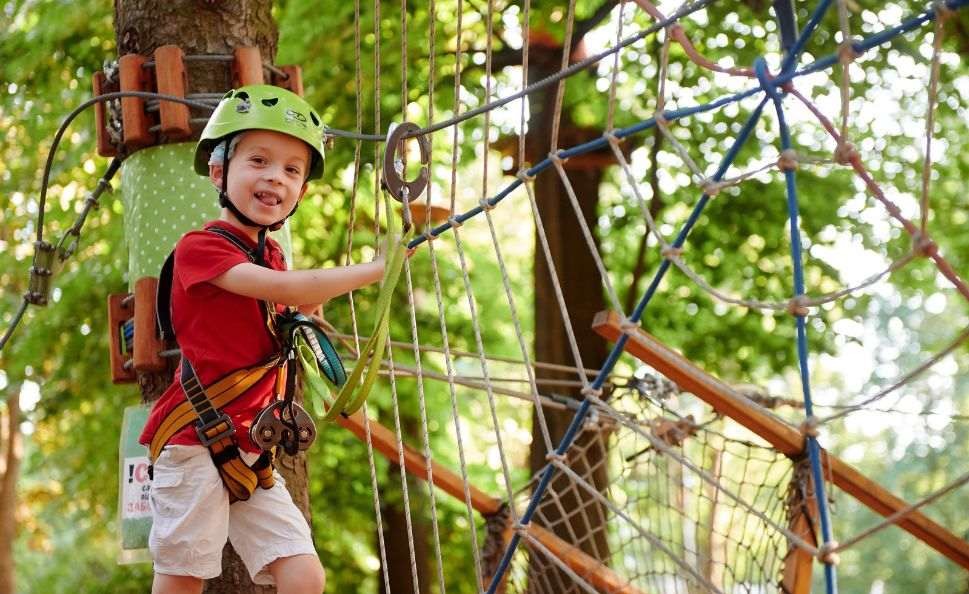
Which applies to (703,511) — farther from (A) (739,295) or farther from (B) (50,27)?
(B) (50,27)

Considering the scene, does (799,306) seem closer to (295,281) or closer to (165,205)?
(295,281)

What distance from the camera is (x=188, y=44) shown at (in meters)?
3.45

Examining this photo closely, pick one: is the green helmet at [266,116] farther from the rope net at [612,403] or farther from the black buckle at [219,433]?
the black buckle at [219,433]

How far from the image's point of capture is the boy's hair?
108 inches

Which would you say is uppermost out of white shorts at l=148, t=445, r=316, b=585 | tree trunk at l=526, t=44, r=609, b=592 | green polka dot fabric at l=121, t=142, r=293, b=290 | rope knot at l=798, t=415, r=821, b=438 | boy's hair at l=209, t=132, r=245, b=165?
tree trunk at l=526, t=44, r=609, b=592

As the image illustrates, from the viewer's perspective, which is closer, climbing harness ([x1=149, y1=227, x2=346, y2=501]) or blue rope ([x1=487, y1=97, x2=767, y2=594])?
blue rope ([x1=487, y1=97, x2=767, y2=594])

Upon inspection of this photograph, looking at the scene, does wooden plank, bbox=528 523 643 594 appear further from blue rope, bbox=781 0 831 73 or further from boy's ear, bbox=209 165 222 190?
blue rope, bbox=781 0 831 73

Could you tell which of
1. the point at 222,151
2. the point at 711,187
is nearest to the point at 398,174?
the point at 222,151

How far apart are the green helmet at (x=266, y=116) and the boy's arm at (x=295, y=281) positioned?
12.4 inches

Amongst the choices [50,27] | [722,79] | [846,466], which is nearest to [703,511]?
[722,79]

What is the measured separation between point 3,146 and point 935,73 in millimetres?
7204

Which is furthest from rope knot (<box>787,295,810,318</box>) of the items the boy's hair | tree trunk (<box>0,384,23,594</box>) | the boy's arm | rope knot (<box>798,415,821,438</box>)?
tree trunk (<box>0,384,23,594</box>)

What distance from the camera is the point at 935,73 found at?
1.97 m

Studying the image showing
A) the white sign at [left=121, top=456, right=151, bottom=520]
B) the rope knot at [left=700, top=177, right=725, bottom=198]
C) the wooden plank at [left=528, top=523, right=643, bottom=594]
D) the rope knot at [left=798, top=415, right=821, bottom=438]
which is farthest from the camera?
the wooden plank at [left=528, top=523, right=643, bottom=594]
